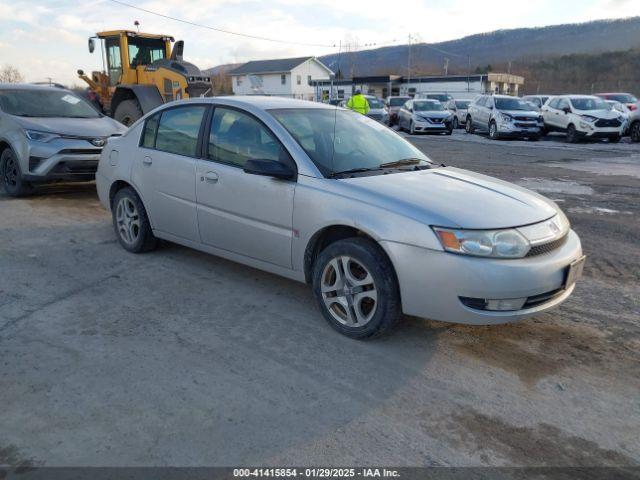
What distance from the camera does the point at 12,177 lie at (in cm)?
869

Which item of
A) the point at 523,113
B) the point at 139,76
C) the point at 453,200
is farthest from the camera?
the point at 523,113

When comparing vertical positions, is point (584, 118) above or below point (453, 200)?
above

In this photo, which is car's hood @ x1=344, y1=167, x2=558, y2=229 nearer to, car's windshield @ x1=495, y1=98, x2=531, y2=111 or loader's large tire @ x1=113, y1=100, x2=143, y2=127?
loader's large tire @ x1=113, y1=100, x2=143, y2=127

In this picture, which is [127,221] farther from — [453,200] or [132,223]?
[453,200]

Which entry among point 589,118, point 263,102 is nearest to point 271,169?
point 263,102

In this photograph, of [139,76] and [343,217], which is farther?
[139,76]

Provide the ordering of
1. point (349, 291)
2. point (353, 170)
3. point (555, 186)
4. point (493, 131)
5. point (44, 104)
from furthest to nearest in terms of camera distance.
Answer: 1. point (493, 131)
2. point (555, 186)
3. point (44, 104)
4. point (353, 170)
5. point (349, 291)

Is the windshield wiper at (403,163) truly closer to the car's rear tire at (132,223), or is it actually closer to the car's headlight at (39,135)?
the car's rear tire at (132,223)

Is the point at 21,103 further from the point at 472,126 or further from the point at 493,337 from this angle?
the point at 472,126

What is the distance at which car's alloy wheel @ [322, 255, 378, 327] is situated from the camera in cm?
376

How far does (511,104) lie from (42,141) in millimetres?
18192

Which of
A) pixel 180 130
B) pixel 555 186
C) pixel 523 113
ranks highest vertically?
pixel 180 130

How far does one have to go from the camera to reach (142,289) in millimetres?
4820

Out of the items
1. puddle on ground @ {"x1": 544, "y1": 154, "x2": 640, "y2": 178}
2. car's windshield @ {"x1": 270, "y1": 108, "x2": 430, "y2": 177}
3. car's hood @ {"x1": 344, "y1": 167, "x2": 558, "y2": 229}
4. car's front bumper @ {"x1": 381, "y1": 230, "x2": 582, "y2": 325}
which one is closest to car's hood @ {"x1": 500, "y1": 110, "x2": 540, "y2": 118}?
puddle on ground @ {"x1": 544, "y1": 154, "x2": 640, "y2": 178}
